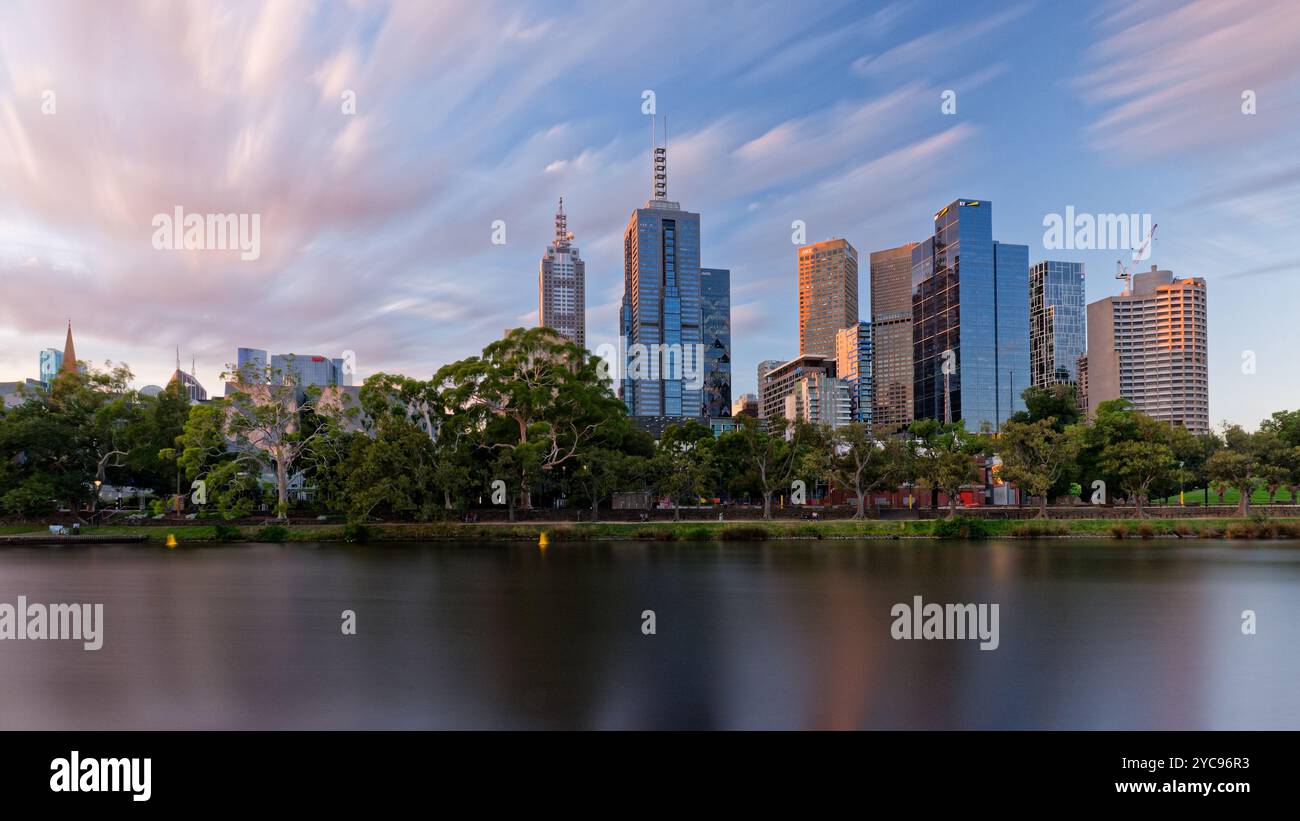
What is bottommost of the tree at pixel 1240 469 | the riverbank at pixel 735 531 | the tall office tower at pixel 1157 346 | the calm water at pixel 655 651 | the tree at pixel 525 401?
the riverbank at pixel 735 531

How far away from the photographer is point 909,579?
2736cm

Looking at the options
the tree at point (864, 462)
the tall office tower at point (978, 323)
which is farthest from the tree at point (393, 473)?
the tall office tower at point (978, 323)

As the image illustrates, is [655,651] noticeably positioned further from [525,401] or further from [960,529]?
[960,529]

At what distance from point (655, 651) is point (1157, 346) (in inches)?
7757

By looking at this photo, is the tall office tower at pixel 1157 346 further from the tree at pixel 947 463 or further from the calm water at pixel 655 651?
the calm water at pixel 655 651

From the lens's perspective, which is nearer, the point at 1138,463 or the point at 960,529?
the point at 960,529

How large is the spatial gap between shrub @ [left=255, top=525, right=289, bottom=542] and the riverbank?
70mm

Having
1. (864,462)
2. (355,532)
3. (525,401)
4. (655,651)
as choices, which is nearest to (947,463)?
(864,462)

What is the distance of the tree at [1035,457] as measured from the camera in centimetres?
4822

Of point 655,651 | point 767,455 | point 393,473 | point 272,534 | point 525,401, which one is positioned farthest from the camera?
point 767,455

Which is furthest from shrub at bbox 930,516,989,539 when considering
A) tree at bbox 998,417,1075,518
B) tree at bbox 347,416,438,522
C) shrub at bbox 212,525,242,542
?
shrub at bbox 212,525,242,542

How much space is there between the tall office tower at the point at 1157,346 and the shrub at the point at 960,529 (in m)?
145

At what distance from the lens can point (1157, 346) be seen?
165875 mm
